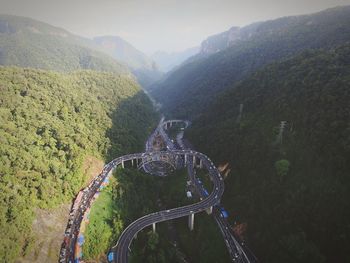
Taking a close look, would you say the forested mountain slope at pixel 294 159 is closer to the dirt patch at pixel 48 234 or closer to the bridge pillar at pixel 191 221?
the bridge pillar at pixel 191 221

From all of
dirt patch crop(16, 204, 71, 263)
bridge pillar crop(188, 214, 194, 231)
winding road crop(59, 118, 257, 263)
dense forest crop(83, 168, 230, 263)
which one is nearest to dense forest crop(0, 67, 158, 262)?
dirt patch crop(16, 204, 71, 263)

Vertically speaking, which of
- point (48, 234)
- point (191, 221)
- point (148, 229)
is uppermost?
point (48, 234)

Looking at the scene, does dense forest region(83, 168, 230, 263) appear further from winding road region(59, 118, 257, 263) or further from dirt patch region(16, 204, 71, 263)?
dirt patch region(16, 204, 71, 263)

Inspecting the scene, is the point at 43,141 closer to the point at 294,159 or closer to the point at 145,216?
the point at 145,216

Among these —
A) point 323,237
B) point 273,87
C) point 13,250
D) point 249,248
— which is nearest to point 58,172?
point 13,250

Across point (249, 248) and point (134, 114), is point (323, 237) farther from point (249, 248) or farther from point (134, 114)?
point (134, 114)

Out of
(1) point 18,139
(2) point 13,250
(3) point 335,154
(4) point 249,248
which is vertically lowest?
(4) point 249,248

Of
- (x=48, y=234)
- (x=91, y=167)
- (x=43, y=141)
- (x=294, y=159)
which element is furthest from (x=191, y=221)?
(x=43, y=141)
